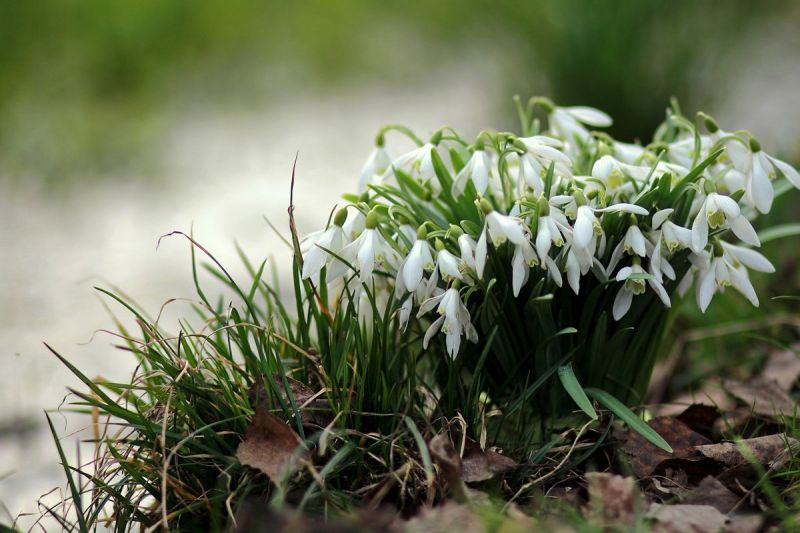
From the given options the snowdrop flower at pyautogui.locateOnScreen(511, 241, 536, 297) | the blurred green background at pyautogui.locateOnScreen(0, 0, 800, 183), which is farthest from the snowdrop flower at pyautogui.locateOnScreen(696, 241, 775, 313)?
the blurred green background at pyautogui.locateOnScreen(0, 0, 800, 183)

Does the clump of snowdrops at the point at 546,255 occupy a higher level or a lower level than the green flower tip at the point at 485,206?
lower

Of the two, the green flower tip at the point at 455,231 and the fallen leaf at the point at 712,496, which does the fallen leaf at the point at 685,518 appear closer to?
the fallen leaf at the point at 712,496

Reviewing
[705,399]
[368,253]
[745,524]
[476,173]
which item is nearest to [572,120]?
[476,173]

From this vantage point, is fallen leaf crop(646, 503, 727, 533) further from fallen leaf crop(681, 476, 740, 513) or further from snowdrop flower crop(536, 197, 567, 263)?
snowdrop flower crop(536, 197, 567, 263)

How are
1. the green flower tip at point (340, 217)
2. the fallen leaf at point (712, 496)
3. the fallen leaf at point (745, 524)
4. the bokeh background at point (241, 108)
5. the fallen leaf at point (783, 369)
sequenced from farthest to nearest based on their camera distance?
1. the bokeh background at point (241, 108)
2. the fallen leaf at point (783, 369)
3. the green flower tip at point (340, 217)
4. the fallen leaf at point (712, 496)
5. the fallen leaf at point (745, 524)

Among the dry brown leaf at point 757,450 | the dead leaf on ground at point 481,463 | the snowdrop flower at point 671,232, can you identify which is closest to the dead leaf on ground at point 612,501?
the dead leaf on ground at point 481,463

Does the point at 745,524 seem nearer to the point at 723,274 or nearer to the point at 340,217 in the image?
the point at 723,274

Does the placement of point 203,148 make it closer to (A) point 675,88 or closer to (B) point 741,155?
(A) point 675,88

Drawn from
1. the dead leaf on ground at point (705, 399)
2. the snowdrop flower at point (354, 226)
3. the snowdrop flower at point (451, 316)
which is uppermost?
the snowdrop flower at point (354, 226)
